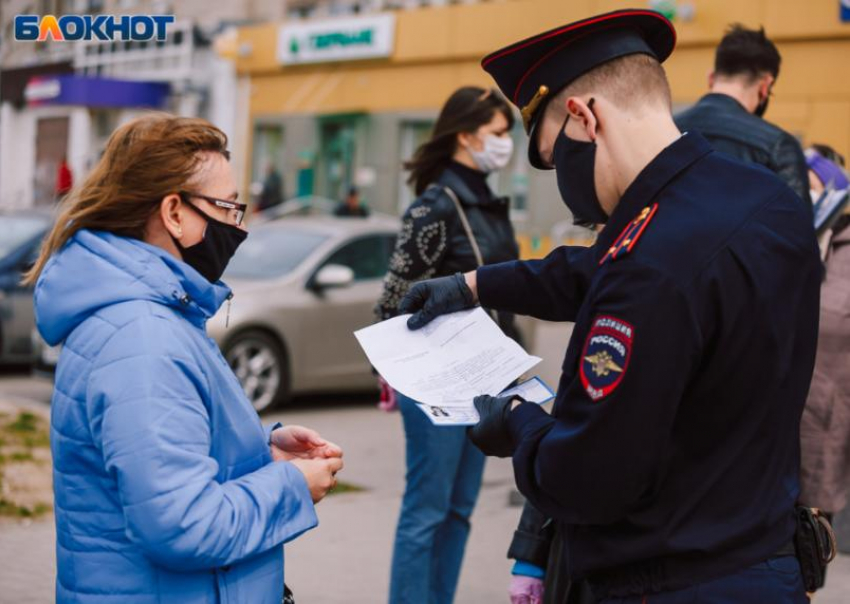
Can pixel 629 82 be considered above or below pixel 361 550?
above

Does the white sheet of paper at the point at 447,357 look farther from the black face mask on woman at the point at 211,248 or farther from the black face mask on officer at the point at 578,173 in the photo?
the black face mask on officer at the point at 578,173

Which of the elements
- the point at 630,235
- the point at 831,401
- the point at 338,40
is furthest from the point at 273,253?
the point at 338,40

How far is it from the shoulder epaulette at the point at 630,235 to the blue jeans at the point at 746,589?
60cm

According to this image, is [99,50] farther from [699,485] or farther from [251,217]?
[699,485]

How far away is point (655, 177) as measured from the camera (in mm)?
2125

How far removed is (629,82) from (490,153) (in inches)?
100

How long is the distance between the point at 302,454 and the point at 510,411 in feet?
2.45

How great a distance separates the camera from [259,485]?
8.09 feet

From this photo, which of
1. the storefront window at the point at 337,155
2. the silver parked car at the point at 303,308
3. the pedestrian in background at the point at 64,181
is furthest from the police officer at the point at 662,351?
the storefront window at the point at 337,155

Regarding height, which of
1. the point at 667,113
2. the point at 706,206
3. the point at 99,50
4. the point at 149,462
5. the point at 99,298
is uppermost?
the point at 667,113

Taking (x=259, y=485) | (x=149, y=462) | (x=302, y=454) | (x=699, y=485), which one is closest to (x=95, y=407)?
(x=149, y=462)

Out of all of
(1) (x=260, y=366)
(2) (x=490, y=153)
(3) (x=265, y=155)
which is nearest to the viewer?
(2) (x=490, y=153)

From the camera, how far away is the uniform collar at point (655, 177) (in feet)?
6.95

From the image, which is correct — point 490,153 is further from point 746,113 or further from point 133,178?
point 133,178
